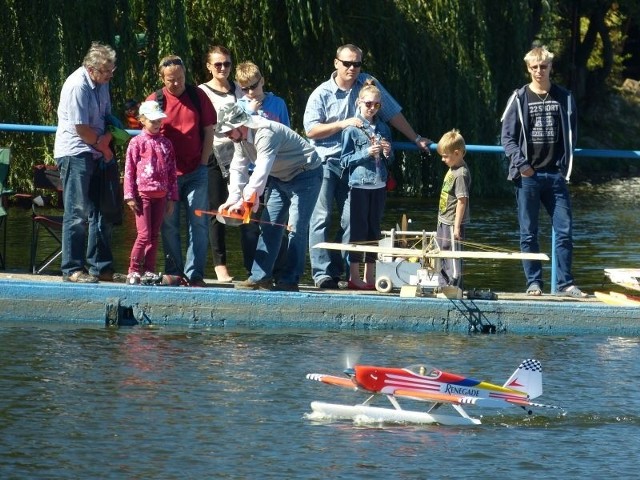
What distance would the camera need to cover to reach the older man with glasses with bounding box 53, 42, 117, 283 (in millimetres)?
11359

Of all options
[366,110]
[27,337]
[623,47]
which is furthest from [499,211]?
[623,47]

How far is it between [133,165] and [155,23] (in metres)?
8.48

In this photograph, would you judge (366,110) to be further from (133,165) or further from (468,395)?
(468,395)

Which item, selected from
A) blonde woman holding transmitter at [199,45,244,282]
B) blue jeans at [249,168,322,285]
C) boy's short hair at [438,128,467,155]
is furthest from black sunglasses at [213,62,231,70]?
boy's short hair at [438,128,467,155]

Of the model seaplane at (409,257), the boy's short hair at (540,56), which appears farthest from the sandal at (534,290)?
the boy's short hair at (540,56)

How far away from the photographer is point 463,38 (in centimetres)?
2291

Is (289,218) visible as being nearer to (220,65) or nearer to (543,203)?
(220,65)

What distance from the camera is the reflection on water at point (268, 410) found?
7.96 m

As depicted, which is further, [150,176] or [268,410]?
[150,176]

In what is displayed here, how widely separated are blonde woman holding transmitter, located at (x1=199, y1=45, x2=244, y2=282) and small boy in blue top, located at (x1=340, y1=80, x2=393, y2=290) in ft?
3.06

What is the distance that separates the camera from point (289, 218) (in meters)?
11.6

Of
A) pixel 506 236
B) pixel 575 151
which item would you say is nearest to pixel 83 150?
pixel 575 151

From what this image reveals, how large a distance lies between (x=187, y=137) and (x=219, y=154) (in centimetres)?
28

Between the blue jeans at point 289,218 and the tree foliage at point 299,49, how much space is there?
8184mm
